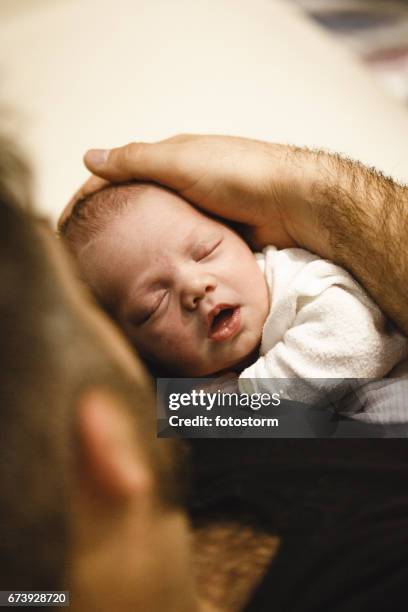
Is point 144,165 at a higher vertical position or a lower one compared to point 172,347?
higher

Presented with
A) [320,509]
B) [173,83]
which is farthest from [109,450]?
[173,83]

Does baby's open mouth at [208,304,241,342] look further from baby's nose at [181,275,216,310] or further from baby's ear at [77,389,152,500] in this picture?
baby's ear at [77,389,152,500]

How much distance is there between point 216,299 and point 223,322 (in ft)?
0.09

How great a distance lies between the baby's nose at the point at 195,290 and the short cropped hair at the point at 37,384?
0.68 feet

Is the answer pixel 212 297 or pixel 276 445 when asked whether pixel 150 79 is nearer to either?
pixel 212 297

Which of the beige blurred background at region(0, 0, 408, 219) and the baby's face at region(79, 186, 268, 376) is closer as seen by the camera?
the baby's face at region(79, 186, 268, 376)

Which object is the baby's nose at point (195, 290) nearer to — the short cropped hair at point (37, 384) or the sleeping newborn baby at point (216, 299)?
the sleeping newborn baby at point (216, 299)

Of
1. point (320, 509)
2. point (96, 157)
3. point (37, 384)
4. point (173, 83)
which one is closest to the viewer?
point (37, 384)

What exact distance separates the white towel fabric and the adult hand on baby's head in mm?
94

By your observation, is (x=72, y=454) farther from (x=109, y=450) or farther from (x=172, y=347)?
(x=172, y=347)

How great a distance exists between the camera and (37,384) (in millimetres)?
402

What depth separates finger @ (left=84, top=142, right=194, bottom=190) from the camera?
2.36 ft

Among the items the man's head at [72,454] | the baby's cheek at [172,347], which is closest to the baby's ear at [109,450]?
the man's head at [72,454]

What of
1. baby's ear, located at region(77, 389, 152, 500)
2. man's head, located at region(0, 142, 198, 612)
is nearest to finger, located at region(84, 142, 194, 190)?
man's head, located at region(0, 142, 198, 612)
